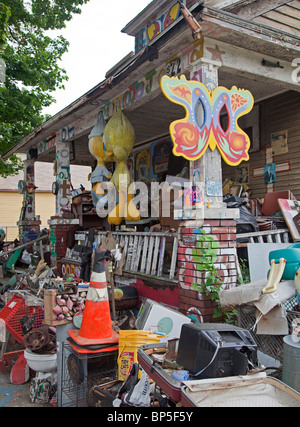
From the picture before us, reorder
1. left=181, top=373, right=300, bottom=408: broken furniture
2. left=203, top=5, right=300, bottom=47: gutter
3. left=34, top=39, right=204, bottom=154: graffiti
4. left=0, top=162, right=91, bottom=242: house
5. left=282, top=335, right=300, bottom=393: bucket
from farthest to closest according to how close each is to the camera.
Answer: left=0, top=162, right=91, bottom=242: house
left=34, top=39, right=204, bottom=154: graffiti
left=203, top=5, right=300, bottom=47: gutter
left=282, top=335, right=300, bottom=393: bucket
left=181, top=373, right=300, bottom=408: broken furniture

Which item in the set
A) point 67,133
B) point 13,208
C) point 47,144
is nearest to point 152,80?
point 67,133

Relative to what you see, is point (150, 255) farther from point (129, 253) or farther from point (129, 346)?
point (129, 346)

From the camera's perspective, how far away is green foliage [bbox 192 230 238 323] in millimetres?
4383

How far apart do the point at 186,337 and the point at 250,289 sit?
116 centimetres

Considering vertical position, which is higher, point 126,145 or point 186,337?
point 126,145

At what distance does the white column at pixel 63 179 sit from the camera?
955cm

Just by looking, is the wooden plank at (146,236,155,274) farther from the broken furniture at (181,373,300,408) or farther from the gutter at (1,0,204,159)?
the broken furniture at (181,373,300,408)

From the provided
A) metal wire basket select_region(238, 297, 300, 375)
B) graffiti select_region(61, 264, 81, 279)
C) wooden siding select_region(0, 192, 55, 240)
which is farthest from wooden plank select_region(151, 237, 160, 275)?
wooden siding select_region(0, 192, 55, 240)

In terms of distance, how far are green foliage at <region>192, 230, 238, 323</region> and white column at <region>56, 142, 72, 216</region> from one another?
5.86m

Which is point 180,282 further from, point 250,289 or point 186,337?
point 186,337

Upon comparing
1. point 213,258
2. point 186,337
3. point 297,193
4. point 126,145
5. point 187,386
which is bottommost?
point 187,386

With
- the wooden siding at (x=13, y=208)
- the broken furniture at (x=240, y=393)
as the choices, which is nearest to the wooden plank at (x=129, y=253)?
the broken furniture at (x=240, y=393)
